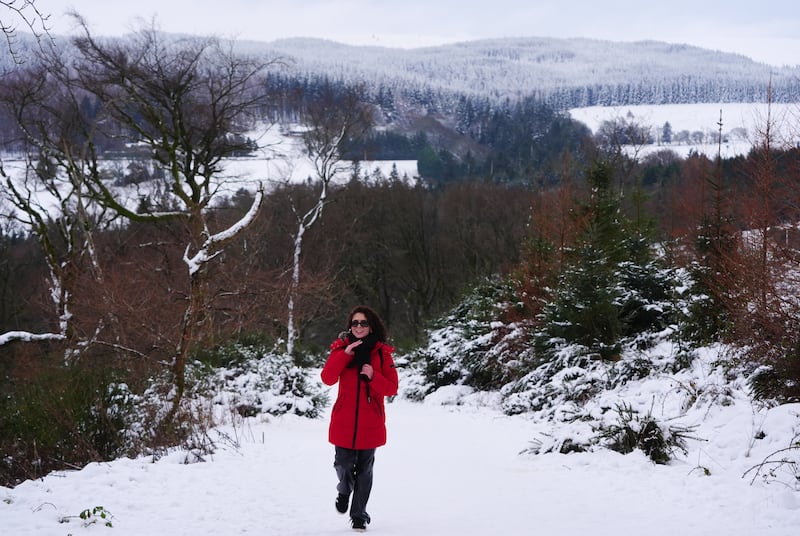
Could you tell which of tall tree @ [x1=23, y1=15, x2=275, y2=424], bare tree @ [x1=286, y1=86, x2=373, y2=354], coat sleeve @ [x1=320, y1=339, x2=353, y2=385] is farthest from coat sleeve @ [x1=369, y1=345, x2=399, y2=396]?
bare tree @ [x1=286, y1=86, x2=373, y2=354]

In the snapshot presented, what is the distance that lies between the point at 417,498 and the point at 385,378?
188 centimetres

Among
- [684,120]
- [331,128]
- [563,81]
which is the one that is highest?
[563,81]

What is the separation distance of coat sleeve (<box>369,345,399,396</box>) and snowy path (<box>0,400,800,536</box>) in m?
1.10

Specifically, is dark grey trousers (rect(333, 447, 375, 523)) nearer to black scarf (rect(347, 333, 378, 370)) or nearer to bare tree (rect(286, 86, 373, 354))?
black scarf (rect(347, 333, 378, 370))

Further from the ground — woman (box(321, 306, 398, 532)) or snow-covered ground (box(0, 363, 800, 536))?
woman (box(321, 306, 398, 532))

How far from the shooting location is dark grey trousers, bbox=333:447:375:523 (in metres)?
5.13

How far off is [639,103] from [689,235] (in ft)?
489

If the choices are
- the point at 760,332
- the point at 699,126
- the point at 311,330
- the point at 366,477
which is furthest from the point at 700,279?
the point at 699,126

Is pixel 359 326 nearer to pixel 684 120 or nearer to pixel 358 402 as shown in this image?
pixel 358 402

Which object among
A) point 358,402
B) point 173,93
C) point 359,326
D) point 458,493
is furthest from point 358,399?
point 173,93

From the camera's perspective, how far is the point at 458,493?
6.66 m

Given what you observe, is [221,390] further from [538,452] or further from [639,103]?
[639,103]

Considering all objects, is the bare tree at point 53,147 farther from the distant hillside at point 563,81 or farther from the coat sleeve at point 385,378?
the distant hillside at point 563,81

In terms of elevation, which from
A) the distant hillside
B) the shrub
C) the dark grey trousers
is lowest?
the shrub
